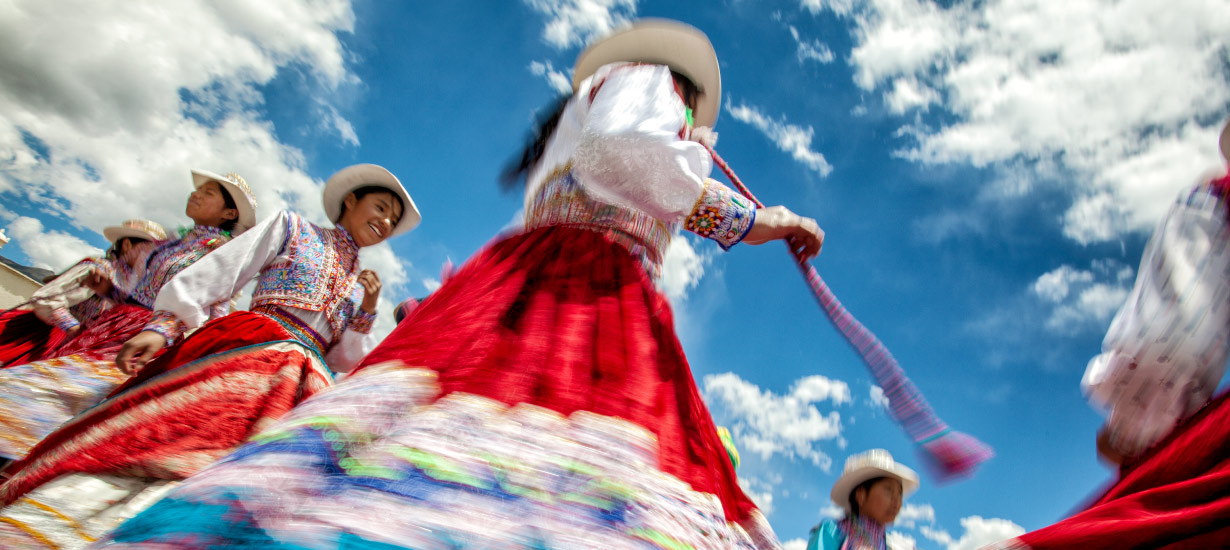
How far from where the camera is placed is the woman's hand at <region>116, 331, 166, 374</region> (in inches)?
91.0

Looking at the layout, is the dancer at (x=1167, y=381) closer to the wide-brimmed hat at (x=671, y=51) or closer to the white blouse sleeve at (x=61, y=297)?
the wide-brimmed hat at (x=671, y=51)

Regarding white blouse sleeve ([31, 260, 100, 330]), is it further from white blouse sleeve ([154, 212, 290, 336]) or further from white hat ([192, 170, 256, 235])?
white blouse sleeve ([154, 212, 290, 336])

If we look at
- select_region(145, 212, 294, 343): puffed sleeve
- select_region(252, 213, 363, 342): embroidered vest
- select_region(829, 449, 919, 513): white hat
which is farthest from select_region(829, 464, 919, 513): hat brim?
select_region(145, 212, 294, 343): puffed sleeve

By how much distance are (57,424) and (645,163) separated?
9.03ft

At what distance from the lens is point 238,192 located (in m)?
3.76

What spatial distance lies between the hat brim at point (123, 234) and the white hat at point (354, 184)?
8.45 ft

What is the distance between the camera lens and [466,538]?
798mm

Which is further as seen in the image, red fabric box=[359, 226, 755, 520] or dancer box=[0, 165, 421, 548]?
dancer box=[0, 165, 421, 548]

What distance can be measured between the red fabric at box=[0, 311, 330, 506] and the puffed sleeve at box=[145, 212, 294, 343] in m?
0.09

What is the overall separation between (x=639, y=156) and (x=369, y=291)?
219 centimetres

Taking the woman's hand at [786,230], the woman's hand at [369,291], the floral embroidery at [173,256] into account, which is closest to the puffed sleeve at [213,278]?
the woman's hand at [369,291]

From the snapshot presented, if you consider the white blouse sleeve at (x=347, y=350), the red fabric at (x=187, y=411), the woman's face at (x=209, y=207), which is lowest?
the red fabric at (x=187, y=411)

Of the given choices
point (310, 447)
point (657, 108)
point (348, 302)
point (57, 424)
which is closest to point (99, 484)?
point (57, 424)

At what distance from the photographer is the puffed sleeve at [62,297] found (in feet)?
15.9
